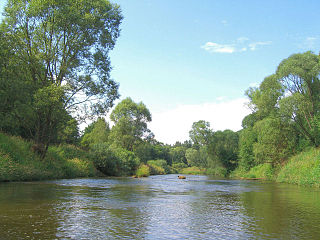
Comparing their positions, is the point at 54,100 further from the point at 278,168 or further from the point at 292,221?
the point at 278,168

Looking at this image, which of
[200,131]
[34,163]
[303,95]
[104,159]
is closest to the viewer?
[34,163]

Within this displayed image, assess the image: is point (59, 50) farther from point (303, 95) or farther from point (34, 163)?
point (303, 95)

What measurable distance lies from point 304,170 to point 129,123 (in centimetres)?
4238

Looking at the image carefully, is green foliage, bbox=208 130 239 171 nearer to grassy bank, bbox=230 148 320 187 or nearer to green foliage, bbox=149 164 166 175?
green foliage, bbox=149 164 166 175

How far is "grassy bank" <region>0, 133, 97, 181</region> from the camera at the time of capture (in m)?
18.0

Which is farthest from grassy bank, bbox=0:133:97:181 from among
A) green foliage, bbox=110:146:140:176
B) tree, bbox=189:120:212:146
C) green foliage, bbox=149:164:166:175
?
tree, bbox=189:120:212:146

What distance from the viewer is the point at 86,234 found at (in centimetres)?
500

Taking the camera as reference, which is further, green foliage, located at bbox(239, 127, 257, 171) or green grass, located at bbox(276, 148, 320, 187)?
green foliage, located at bbox(239, 127, 257, 171)

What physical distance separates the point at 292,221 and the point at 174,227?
2.99 m

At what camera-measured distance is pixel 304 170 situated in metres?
23.6

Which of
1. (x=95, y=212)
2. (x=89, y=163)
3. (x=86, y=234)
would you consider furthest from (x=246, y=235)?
(x=89, y=163)

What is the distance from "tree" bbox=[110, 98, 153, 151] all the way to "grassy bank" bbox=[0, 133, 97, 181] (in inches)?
1072

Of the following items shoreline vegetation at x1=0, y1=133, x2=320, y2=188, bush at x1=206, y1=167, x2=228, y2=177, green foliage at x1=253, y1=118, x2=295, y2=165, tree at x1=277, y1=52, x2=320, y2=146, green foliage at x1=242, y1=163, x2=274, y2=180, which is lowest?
bush at x1=206, y1=167, x2=228, y2=177

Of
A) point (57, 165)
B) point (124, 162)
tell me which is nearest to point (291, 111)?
point (57, 165)
